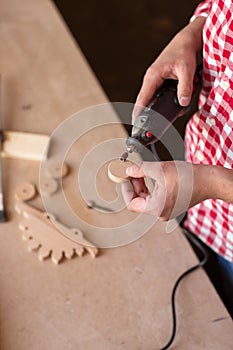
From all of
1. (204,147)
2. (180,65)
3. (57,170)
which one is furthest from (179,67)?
(57,170)

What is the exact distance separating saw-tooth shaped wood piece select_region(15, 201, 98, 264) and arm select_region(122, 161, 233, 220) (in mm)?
138

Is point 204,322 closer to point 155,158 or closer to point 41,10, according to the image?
point 155,158

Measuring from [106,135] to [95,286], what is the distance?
256 mm

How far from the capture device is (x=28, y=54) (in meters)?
0.95

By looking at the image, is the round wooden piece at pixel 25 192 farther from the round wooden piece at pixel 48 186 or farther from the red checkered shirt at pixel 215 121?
the red checkered shirt at pixel 215 121

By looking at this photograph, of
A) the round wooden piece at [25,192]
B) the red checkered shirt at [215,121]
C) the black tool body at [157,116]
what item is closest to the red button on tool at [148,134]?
the black tool body at [157,116]

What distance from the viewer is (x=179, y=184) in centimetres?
57

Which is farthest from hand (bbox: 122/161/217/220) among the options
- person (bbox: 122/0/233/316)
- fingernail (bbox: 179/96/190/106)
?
fingernail (bbox: 179/96/190/106)

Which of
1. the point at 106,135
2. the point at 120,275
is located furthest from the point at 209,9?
the point at 120,275

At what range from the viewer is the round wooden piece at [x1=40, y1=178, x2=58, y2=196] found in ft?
2.46

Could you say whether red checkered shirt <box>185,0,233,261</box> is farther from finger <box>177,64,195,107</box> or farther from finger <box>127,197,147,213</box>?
finger <box>127,197,147,213</box>

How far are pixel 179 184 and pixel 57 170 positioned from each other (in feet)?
0.83

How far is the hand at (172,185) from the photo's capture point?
57 cm

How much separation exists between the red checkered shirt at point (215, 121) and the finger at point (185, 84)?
29 millimetres
